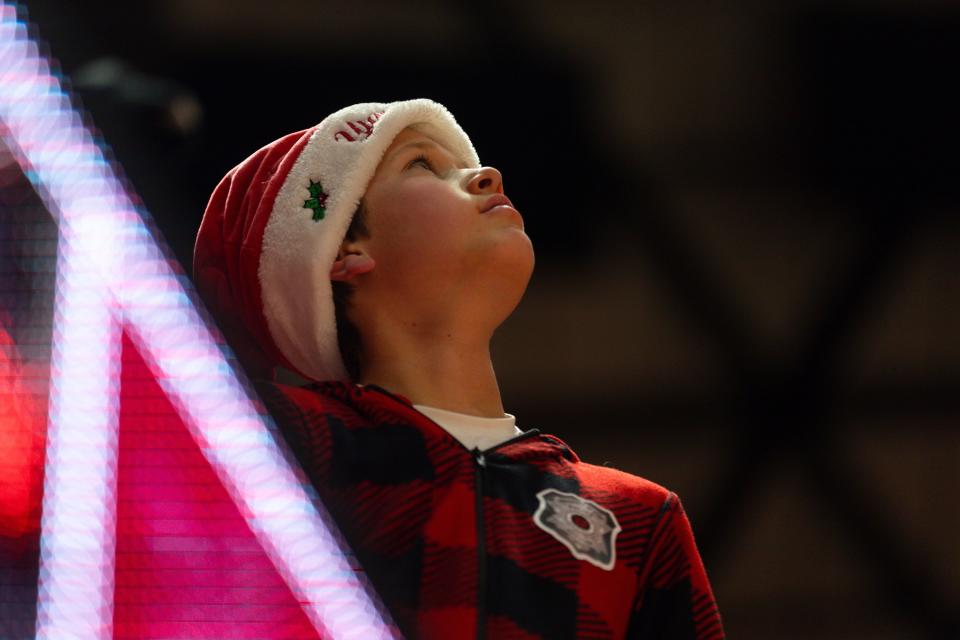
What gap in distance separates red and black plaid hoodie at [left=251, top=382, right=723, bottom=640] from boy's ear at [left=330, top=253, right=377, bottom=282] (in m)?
0.11

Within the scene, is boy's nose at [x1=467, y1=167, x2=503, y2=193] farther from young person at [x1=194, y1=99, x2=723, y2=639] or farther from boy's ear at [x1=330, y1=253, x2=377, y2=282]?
boy's ear at [x1=330, y1=253, x2=377, y2=282]

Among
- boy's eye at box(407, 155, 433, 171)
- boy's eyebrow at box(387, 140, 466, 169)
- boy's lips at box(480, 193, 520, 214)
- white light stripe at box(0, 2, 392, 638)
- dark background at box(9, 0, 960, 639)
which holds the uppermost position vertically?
white light stripe at box(0, 2, 392, 638)

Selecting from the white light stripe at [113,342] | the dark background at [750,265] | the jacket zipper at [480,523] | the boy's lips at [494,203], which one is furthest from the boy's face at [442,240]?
the dark background at [750,265]

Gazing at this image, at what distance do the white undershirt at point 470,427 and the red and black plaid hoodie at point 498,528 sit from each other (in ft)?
0.05

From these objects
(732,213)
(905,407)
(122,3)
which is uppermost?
(122,3)

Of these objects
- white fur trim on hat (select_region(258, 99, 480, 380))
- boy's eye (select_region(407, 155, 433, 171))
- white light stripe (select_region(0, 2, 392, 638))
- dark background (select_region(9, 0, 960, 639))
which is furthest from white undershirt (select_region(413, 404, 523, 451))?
dark background (select_region(9, 0, 960, 639))

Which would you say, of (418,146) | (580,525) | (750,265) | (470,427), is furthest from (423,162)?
(750,265)

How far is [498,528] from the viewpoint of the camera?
36.4 inches

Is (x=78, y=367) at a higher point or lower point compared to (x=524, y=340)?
higher

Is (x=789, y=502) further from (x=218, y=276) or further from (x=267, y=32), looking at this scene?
(x=218, y=276)

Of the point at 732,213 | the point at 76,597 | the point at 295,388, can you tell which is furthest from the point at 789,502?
the point at 76,597

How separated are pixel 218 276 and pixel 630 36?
152 cm

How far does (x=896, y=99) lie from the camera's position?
7.91 ft

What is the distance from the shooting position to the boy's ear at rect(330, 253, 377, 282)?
1.06 metres
